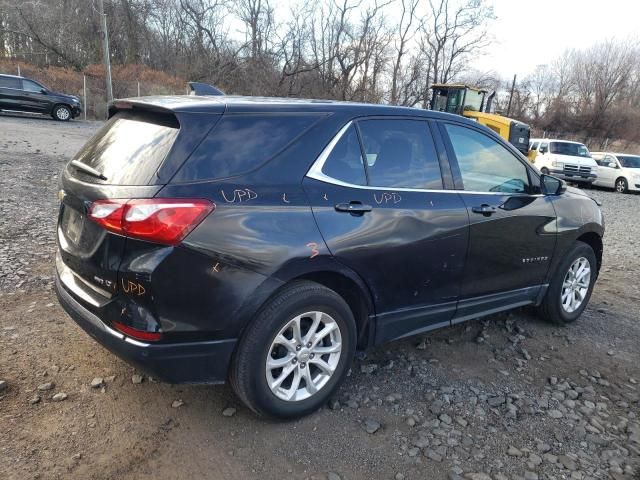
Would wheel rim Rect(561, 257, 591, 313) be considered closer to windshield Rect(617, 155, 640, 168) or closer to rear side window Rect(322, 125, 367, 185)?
rear side window Rect(322, 125, 367, 185)

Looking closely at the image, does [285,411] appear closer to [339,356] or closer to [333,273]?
[339,356]

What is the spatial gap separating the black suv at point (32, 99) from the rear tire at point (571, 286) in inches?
901

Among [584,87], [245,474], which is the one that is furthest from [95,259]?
[584,87]

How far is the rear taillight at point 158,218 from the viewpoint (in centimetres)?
222

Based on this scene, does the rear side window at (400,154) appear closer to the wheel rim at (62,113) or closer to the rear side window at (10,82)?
the rear side window at (10,82)

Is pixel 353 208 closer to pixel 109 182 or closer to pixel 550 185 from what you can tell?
pixel 109 182

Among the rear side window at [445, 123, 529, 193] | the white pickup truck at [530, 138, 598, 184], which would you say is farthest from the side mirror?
the white pickup truck at [530, 138, 598, 184]

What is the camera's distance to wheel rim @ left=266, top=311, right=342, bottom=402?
2.65m

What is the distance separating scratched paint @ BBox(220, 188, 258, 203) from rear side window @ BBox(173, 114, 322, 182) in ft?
0.32

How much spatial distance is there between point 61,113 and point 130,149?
74.7 feet

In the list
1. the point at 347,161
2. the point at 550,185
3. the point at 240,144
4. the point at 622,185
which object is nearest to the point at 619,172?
the point at 622,185

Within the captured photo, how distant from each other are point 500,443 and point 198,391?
5.91ft

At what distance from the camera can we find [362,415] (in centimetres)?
288

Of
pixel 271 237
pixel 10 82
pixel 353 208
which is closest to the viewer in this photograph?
pixel 271 237
